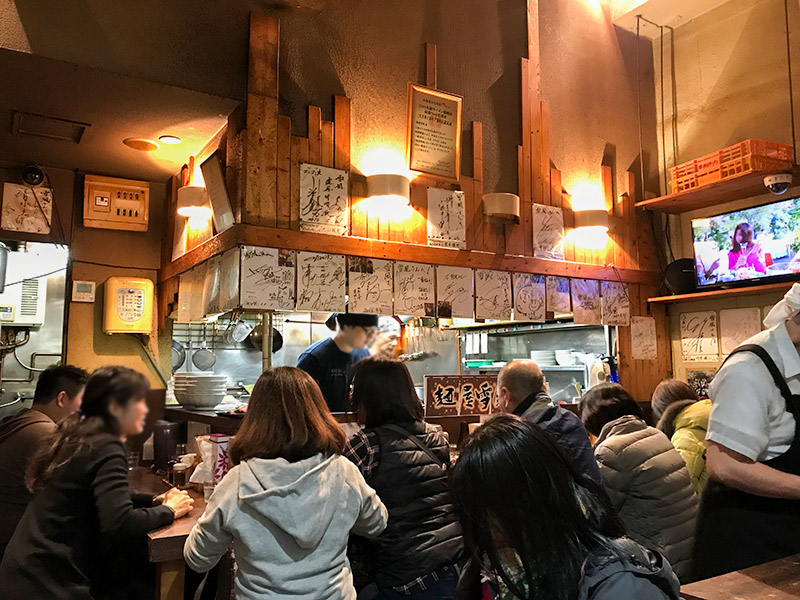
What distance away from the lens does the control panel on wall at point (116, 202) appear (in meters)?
4.21

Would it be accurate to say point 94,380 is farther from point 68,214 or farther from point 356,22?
point 68,214

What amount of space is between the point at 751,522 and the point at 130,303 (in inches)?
79.4

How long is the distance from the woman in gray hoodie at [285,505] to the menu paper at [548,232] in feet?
9.97

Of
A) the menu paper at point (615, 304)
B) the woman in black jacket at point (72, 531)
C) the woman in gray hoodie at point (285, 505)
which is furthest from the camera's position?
the menu paper at point (615, 304)

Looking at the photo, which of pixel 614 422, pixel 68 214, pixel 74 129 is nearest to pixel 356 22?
pixel 74 129

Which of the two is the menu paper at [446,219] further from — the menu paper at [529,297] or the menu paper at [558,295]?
the menu paper at [558,295]

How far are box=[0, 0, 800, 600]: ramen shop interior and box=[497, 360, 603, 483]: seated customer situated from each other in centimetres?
2

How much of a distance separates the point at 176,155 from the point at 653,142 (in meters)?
4.28

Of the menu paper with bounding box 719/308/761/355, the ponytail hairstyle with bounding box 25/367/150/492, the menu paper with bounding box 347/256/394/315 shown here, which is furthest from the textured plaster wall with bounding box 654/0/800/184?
the ponytail hairstyle with bounding box 25/367/150/492

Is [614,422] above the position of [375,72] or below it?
below

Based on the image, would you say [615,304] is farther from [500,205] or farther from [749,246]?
[500,205]

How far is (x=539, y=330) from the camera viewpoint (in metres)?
5.69

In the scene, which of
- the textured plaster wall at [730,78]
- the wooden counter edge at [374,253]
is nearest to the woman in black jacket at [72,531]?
the wooden counter edge at [374,253]

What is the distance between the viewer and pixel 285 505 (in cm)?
186
